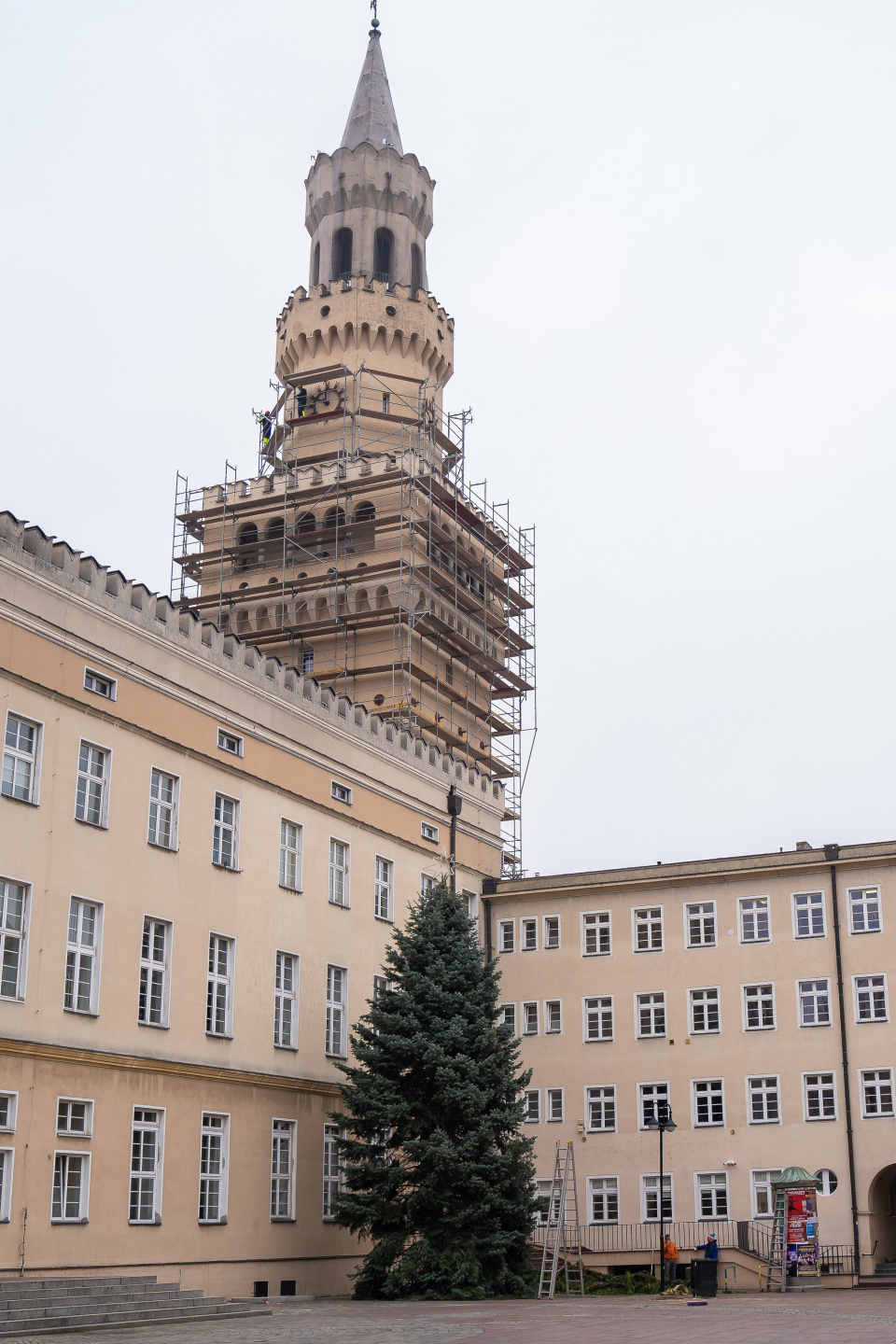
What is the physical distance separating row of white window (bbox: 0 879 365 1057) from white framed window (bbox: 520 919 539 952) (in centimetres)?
755

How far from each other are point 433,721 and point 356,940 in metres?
18.3

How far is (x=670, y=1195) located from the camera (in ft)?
125

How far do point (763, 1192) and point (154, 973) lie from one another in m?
17.0

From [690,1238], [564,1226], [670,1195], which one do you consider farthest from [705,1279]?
[670,1195]

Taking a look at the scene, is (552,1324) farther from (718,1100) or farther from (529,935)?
(529,935)

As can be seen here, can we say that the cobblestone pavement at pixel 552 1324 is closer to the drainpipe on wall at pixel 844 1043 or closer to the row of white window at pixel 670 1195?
the drainpipe on wall at pixel 844 1043

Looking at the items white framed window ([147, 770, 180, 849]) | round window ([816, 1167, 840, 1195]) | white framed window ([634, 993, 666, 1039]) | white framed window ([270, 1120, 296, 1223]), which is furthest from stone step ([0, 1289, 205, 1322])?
round window ([816, 1167, 840, 1195])

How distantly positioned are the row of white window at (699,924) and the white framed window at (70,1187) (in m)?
17.8

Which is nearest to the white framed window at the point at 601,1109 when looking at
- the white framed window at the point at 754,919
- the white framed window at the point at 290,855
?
the white framed window at the point at 754,919

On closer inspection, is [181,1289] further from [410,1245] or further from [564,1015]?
[564,1015]

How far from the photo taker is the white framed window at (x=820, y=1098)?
37000mm

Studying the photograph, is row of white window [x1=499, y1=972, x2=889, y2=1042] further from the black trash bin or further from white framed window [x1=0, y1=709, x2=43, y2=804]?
white framed window [x1=0, y1=709, x2=43, y2=804]

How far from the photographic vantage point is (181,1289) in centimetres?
2848

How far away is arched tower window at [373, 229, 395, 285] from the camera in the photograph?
63.8 m
